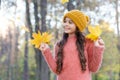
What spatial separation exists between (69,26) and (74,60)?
0.30 meters

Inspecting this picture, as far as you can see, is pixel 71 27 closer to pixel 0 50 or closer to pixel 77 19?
pixel 77 19

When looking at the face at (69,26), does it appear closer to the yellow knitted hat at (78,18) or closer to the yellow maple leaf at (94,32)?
the yellow knitted hat at (78,18)

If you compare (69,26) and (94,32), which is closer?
(94,32)

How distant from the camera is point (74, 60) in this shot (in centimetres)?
353

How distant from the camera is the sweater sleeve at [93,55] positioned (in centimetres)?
351

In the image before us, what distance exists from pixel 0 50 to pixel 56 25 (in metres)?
17.2

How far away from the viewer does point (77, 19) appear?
3633mm

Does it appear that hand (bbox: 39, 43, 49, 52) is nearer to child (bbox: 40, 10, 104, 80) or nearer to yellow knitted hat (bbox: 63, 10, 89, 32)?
child (bbox: 40, 10, 104, 80)

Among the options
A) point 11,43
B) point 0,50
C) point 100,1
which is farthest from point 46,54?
point 0,50

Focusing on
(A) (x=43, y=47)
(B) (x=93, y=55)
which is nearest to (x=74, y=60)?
(B) (x=93, y=55)

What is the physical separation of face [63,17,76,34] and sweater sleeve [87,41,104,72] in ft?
0.58

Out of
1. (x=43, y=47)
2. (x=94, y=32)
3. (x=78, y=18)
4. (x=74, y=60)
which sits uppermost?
(x=78, y=18)

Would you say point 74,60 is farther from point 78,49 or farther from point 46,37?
point 46,37

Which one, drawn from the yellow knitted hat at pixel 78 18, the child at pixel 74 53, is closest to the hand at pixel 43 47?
the child at pixel 74 53
